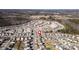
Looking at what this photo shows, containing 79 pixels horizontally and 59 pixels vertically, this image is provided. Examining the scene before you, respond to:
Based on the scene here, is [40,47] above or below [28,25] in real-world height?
below

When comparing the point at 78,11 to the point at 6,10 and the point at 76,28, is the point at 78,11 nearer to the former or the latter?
the point at 76,28
